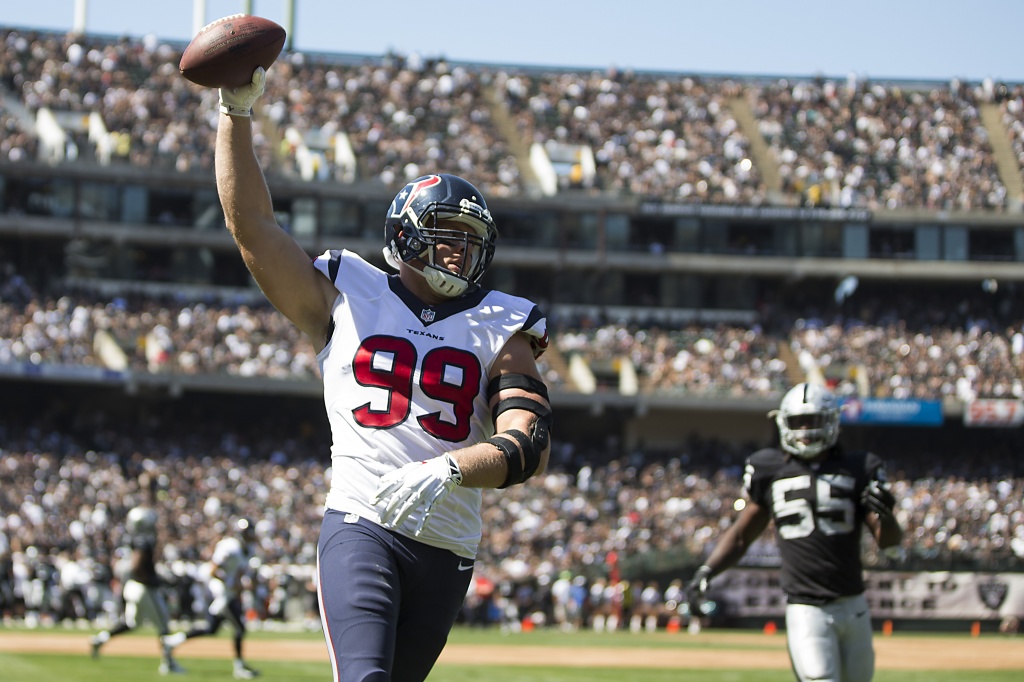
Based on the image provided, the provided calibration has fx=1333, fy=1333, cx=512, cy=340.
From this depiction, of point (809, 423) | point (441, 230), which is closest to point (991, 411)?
point (809, 423)

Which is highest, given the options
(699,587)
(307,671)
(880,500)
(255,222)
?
(255,222)

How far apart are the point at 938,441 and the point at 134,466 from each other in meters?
23.9

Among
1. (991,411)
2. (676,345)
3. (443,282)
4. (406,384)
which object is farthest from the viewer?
(676,345)

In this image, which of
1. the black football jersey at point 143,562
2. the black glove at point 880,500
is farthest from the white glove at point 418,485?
the black football jersey at point 143,562

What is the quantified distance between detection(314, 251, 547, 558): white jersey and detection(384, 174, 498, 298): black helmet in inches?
4.7

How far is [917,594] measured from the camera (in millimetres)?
27969

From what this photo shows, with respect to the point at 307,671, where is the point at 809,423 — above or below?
above

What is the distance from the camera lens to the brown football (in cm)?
446

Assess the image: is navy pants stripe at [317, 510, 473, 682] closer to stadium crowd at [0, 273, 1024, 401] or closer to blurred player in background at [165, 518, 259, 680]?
blurred player in background at [165, 518, 259, 680]

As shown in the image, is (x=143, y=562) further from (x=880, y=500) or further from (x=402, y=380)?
(x=402, y=380)

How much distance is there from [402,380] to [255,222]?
28.2 inches

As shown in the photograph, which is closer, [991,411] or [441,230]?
[441,230]

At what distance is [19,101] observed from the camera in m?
40.9

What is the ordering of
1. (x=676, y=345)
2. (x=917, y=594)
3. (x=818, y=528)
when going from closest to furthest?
(x=818, y=528), (x=917, y=594), (x=676, y=345)
